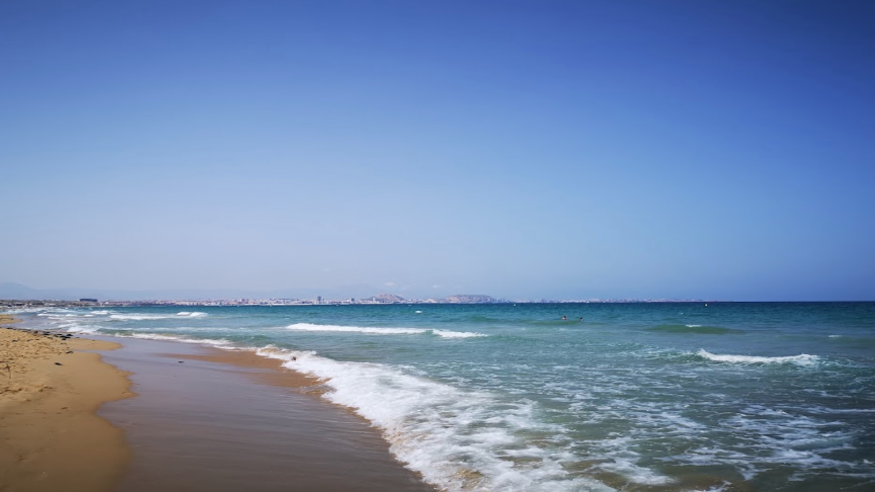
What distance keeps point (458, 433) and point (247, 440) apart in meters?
3.09

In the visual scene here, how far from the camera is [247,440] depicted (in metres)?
7.14

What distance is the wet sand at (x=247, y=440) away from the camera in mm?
5508

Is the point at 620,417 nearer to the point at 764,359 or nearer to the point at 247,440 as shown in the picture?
the point at 247,440

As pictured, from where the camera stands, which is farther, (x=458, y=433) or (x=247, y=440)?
(x=458, y=433)

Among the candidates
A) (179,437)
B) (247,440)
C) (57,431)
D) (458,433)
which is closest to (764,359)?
(458,433)

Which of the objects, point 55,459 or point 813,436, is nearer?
point 55,459

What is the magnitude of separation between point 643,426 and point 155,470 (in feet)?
22.9

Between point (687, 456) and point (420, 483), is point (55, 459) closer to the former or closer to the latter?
point (420, 483)

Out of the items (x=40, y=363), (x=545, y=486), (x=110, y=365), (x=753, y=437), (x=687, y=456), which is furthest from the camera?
(x=110, y=365)

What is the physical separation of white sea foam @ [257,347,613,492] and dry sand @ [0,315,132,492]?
141 inches

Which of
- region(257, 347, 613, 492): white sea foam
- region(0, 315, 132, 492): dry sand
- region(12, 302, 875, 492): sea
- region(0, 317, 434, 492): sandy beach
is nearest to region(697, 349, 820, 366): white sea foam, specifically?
region(12, 302, 875, 492): sea

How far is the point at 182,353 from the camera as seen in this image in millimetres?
20266

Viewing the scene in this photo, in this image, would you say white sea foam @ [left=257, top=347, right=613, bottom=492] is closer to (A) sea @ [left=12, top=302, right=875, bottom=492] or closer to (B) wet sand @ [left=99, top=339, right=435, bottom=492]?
(A) sea @ [left=12, top=302, right=875, bottom=492]

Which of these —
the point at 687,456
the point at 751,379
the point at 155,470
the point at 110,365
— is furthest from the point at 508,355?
the point at 155,470
